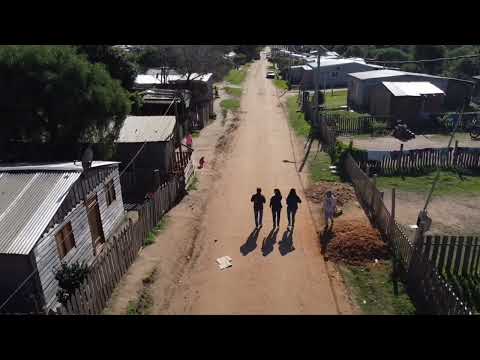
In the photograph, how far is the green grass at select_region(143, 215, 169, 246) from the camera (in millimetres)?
12252

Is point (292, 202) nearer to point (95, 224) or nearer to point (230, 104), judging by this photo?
point (95, 224)

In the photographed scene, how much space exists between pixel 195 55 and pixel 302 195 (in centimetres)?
2629

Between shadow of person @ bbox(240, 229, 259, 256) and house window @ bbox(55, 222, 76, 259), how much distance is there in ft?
15.7

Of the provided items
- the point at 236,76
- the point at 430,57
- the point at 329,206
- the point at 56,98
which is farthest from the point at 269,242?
the point at 236,76

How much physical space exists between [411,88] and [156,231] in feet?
75.2

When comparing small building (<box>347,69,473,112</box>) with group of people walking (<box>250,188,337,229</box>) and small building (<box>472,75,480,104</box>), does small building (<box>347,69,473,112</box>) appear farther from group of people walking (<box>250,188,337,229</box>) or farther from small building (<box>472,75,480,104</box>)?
group of people walking (<box>250,188,337,229</box>)

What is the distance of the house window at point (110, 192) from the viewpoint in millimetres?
12872

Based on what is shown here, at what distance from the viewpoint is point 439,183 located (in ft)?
54.3

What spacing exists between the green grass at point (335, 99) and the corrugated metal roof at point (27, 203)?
27.9 metres

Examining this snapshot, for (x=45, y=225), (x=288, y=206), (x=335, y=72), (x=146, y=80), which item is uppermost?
(x=146, y=80)

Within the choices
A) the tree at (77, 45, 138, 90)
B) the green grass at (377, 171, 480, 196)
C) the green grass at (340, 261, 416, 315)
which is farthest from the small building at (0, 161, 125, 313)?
the tree at (77, 45, 138, 90)

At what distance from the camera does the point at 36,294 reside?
8.64 metres

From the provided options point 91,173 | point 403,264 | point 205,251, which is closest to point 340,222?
point 403,264

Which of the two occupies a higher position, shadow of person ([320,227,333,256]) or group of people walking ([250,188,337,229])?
group of people walking ([250,188,337,229])
